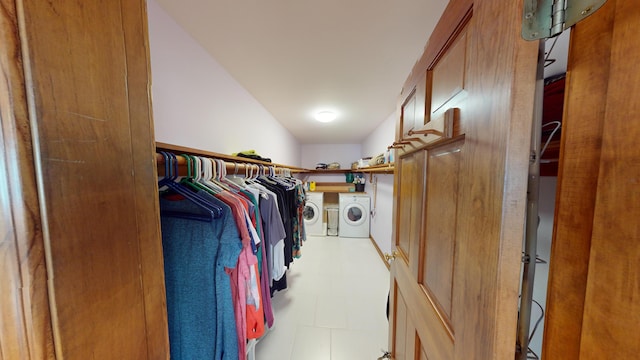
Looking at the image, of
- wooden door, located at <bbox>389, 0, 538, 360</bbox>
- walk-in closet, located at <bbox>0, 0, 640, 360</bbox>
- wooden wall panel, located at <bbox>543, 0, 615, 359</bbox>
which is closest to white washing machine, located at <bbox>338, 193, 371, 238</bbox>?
walk-in closet, located at <bbox>0, 0, 640, 360</bbox>

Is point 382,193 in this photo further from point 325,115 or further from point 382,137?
point 325,115

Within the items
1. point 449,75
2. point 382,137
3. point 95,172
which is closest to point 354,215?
point 382,137

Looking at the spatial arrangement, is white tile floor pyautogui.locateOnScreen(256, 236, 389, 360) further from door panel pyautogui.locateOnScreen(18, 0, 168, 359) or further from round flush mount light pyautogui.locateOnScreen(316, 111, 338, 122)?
round flush mount light pyautogui.locateOnScreen(316, 111, 338, 122)

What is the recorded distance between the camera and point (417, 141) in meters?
0.81

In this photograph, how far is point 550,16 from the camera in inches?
13.2

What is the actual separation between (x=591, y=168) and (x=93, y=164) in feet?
2.68

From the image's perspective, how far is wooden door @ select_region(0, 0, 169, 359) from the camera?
243 millimetres

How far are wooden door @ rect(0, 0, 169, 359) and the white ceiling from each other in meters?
0.87

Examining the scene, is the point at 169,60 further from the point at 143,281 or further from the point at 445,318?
the point at 445,318

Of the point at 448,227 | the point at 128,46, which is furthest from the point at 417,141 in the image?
the point at 128,46

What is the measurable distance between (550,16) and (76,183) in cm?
83

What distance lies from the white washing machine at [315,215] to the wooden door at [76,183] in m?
3.49

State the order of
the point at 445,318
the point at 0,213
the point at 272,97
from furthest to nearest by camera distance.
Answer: the point at 272,97 < the point at 445,318 < the point at 0,213

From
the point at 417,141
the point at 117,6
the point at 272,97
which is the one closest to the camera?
the point at 117,6
